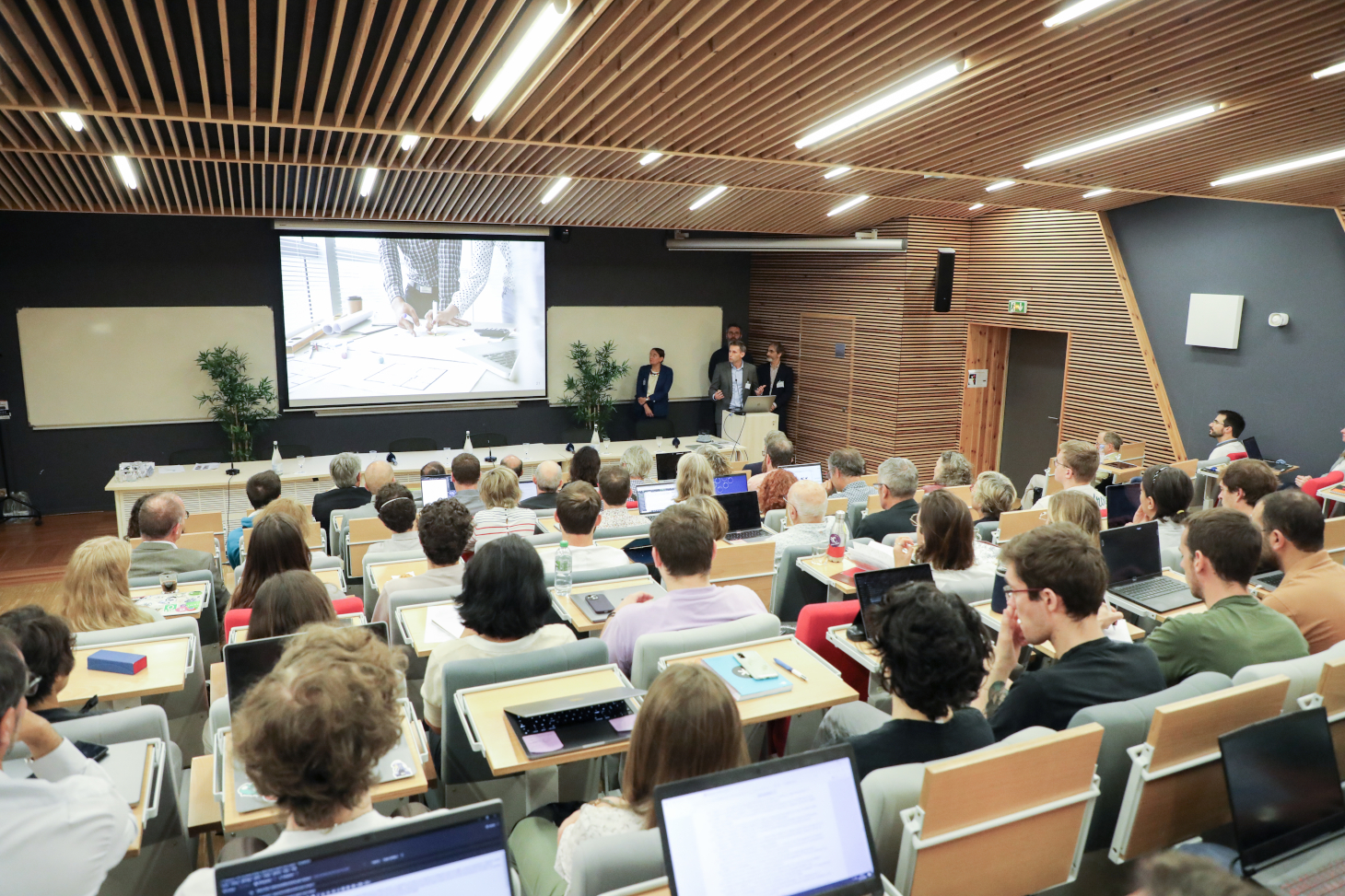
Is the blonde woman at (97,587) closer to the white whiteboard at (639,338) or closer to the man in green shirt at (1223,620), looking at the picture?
the man in green shirt at (1223,620)

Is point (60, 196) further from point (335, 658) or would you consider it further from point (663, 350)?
point (335, 658)

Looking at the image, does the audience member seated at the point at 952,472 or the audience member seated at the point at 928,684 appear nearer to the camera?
the audience member seated at the point at 928,684

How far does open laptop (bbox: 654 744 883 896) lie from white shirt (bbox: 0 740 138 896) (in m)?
1.34

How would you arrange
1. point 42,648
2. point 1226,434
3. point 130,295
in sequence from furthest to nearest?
1. point 130,295
2. point 1226,434
3. point 42,648

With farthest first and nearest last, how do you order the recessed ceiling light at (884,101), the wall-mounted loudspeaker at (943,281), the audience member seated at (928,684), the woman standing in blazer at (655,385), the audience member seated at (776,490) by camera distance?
the woman standing in blazer at (655,385), the wall-mounted loudspeaker at (943,281), the audience member seated at (776,490), the recessed ceiling light at (884,101), the audience member seated at (928,684)

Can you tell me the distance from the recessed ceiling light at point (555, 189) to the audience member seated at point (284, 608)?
18.8ft

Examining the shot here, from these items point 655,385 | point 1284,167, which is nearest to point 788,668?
point 1284,167

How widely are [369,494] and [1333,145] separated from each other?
754 centimetres

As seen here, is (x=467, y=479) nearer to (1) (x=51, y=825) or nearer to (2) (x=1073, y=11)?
(1) (x=51, y=825)

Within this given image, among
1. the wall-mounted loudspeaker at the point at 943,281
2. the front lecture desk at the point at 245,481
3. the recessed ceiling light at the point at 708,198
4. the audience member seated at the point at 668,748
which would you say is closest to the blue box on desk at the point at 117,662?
the audience member seated at the point at 668,748

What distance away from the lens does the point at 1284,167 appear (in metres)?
6.53

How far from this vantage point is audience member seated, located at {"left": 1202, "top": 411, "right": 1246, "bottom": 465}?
7.89 meters

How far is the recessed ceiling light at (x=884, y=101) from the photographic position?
464 cm

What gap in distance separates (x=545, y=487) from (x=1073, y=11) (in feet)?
15.2
